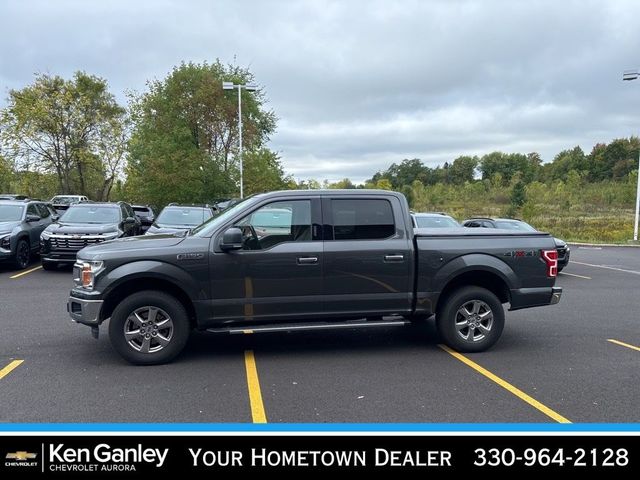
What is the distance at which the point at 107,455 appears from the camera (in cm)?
340

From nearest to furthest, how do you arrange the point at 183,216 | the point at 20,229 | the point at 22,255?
the point at 20,229 < the point at 22,255 < the point at 183,216

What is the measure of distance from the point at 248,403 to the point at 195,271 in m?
1.66

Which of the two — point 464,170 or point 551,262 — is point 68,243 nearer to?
point 551,262

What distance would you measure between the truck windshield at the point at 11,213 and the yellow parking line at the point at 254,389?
31.8 ft

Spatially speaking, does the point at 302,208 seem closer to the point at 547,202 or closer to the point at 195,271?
the point at 195,271

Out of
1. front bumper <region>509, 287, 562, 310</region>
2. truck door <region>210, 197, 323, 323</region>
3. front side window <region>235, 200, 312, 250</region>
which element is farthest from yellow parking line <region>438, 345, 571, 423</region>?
front side window <region>235, 200, 312, 250</region>

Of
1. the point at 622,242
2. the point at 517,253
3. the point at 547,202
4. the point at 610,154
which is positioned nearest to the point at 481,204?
the point at 547,202

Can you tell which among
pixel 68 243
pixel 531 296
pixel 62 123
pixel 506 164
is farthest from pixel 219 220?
pixel 506 164

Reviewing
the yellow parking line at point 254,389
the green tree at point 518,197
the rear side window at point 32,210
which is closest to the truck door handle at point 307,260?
the yellow parking line at point 254,389

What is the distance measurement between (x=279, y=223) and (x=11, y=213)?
404 inches

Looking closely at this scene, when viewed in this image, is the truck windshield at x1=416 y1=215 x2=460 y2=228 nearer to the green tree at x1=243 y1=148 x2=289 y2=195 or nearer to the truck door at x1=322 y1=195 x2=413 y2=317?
the truck door at x1=322 y1=195 x2=413 y2=317

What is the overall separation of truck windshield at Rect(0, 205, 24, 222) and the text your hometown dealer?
11125 mm

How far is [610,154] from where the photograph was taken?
76.8 m

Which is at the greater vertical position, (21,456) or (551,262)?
(551,262)
